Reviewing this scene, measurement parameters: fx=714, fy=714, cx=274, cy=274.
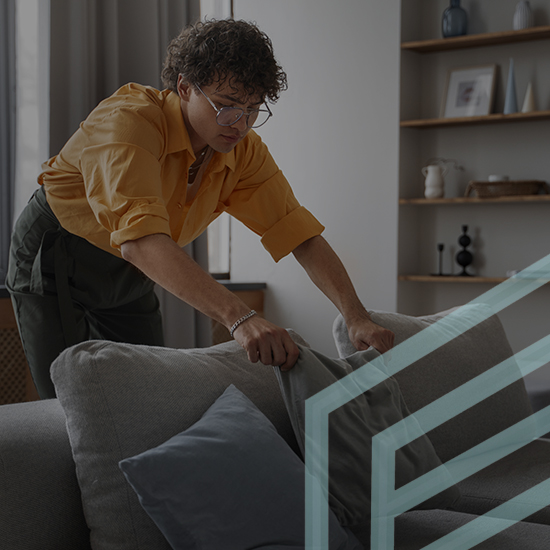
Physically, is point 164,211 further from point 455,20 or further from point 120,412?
point 455,20

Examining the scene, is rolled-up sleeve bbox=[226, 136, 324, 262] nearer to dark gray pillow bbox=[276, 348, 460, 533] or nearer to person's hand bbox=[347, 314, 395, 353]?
person's hand bbox=[347, 314, 395, 353]

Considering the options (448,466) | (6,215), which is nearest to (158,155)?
(448,466)

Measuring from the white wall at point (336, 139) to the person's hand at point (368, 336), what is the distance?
A: 214 centimetres

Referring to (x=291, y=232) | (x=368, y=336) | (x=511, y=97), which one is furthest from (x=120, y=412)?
(x=511, y=97)

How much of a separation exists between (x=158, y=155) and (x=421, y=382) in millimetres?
889

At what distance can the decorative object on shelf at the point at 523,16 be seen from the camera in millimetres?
3494

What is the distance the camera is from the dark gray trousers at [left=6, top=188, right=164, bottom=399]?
1.75m

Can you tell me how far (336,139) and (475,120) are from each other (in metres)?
0.75

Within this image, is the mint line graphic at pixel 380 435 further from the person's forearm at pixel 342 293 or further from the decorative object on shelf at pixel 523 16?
the decorative object on shelf at pixel 523 16

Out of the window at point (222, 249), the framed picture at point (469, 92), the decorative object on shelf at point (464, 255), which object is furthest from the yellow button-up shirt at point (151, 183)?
the window at point (222, 249)

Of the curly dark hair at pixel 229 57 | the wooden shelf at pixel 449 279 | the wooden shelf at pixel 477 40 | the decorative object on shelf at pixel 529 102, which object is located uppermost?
the wooden shelf at pixel 477 40

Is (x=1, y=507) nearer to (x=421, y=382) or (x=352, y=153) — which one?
(x=421, y=382)

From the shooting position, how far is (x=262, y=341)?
118 cm

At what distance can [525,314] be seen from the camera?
3654mm
